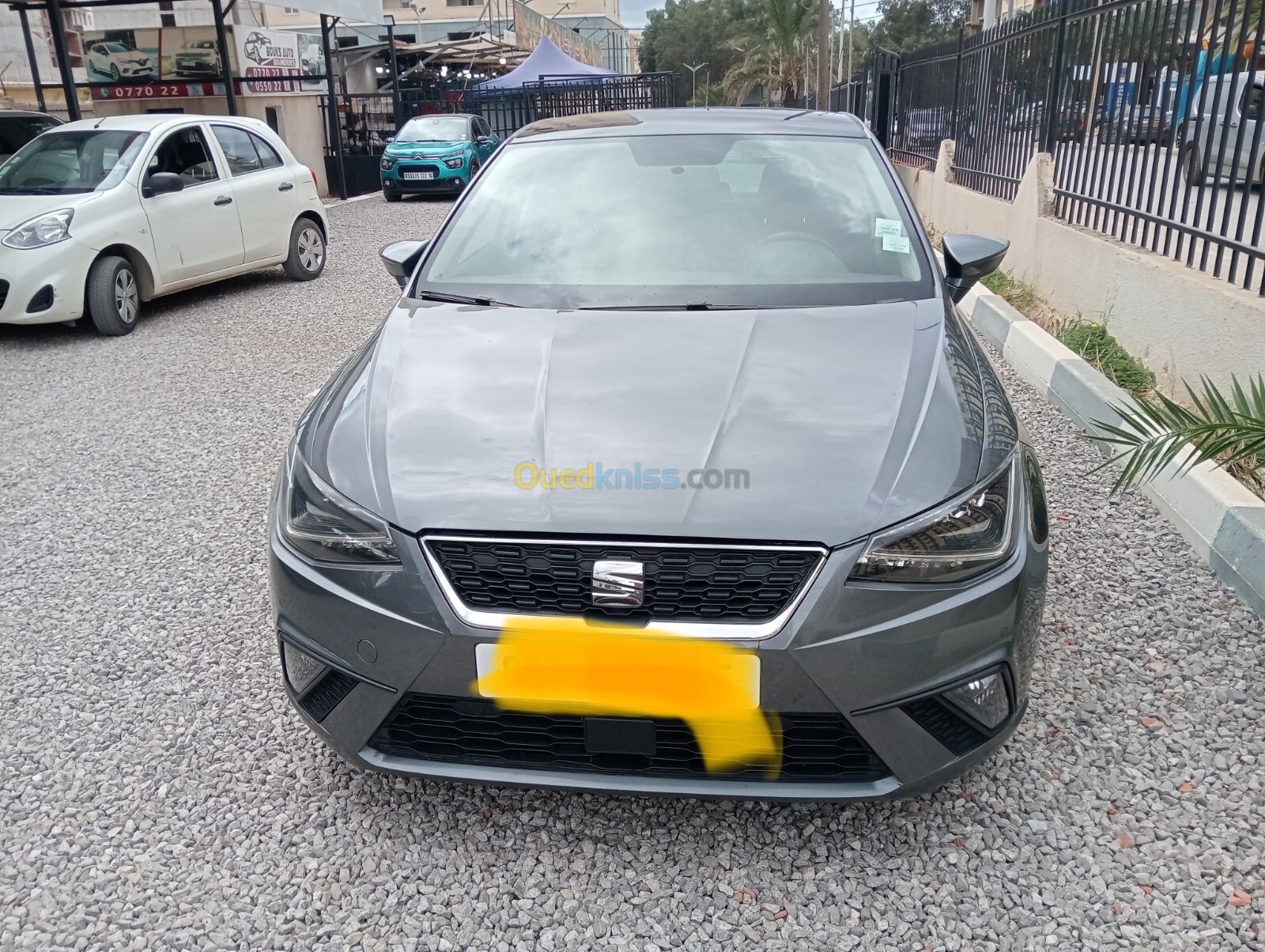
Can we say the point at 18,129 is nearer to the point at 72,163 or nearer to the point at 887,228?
the point at 72,163

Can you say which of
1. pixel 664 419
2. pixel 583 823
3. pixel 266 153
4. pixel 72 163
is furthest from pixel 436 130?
pixel 583 823

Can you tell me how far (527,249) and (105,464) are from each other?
9.46 ft

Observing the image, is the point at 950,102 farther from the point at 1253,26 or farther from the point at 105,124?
the point at 105,124

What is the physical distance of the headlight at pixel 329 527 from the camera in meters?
2.11

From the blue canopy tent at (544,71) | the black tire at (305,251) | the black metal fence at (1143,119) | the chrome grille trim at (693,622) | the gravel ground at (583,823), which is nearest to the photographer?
the chrome grille trim at (693,622)

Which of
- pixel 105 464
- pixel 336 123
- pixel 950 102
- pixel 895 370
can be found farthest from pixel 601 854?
pixel 336 123

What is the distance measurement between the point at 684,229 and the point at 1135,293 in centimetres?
359

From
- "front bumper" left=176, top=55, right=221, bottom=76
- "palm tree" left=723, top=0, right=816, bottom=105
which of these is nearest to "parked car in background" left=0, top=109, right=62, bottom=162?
"front bumper" left=176, top=55, right=221, bottom=76

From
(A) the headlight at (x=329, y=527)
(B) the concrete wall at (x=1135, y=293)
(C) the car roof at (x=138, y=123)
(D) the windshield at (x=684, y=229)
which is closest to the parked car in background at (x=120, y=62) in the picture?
(C) the car roof at (x=138, y=123)

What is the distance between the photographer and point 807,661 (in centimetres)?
194

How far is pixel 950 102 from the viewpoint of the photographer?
36.7 ft

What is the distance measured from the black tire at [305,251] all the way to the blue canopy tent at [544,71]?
54.4 feet

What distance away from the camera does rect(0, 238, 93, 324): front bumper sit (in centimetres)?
690

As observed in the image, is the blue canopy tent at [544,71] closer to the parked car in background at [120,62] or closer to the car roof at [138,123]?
the parked car in background at [120,62]
